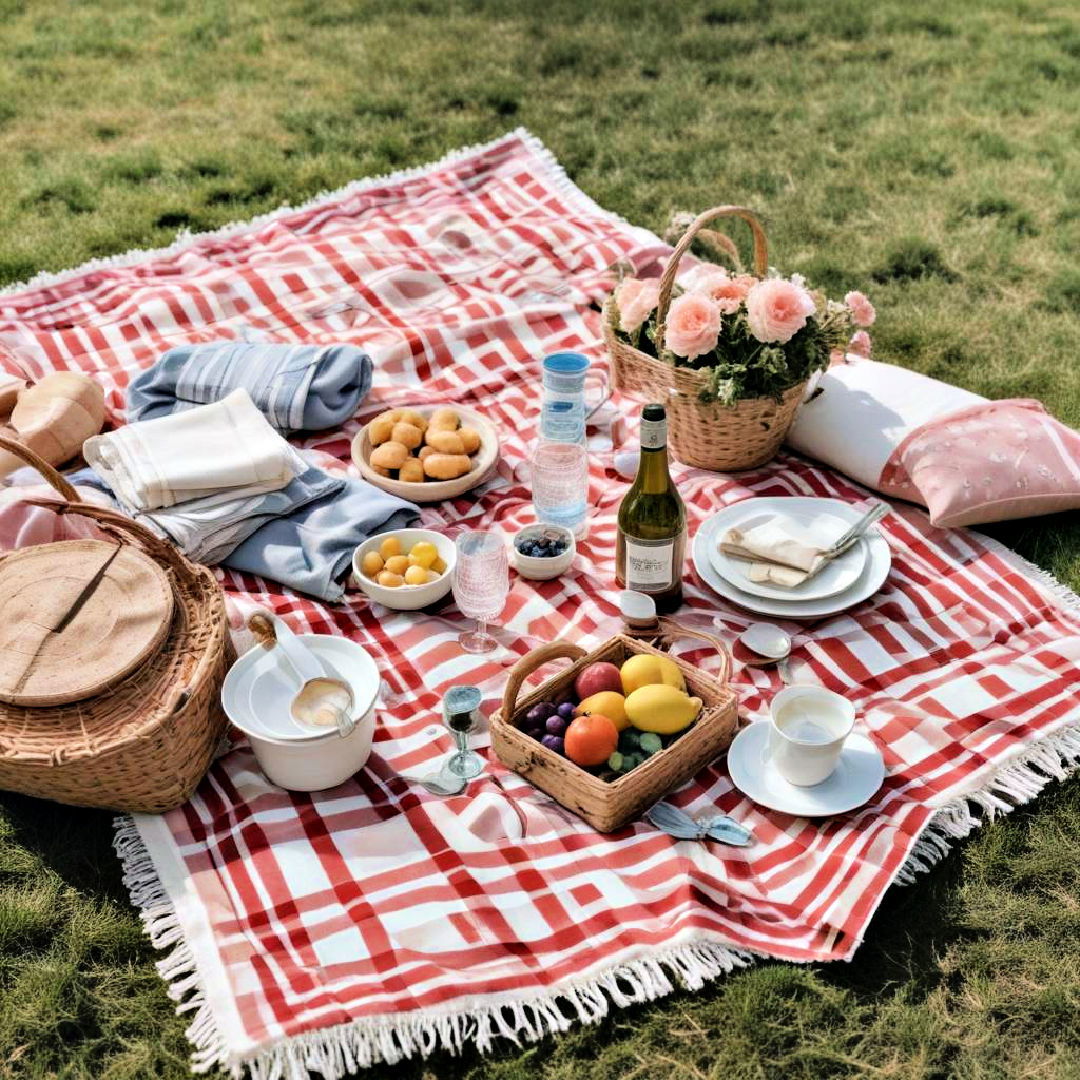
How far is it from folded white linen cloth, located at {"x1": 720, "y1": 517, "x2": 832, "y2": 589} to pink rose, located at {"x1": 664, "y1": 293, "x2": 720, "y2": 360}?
19.0 inches

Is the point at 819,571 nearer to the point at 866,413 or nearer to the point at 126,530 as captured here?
the point at 866,413

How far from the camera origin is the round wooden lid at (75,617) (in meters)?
2.42

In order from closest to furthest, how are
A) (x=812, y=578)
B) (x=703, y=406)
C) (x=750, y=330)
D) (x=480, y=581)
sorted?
1. (x=480, y=581)
2. (x=812, y=578)
3. (x=750, y=330)
4. (x=703, y=406)

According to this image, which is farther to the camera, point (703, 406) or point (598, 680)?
point (703, 406)

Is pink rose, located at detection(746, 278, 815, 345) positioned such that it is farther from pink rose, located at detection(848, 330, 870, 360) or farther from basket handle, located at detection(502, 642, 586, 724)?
basket handle, located at detection(502, 642, 586, 724)

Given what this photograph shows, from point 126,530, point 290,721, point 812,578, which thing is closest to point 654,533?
point 812,578

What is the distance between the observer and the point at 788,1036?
2.18 metres

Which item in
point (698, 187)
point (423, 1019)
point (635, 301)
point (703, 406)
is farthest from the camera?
point (698, 187)

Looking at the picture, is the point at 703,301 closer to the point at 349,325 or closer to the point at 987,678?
the point at 987,678

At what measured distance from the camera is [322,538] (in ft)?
10.3

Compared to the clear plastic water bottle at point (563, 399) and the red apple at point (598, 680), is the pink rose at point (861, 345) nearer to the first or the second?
the clear plastic water bottle at point (563, 399)

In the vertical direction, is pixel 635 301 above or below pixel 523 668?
above

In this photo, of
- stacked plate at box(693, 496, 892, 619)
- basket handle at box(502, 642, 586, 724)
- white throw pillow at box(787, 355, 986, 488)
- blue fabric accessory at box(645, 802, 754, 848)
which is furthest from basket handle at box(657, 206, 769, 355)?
blue fabric accessory at box(645, 802, 754, 848)

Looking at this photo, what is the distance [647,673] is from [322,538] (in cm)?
103
